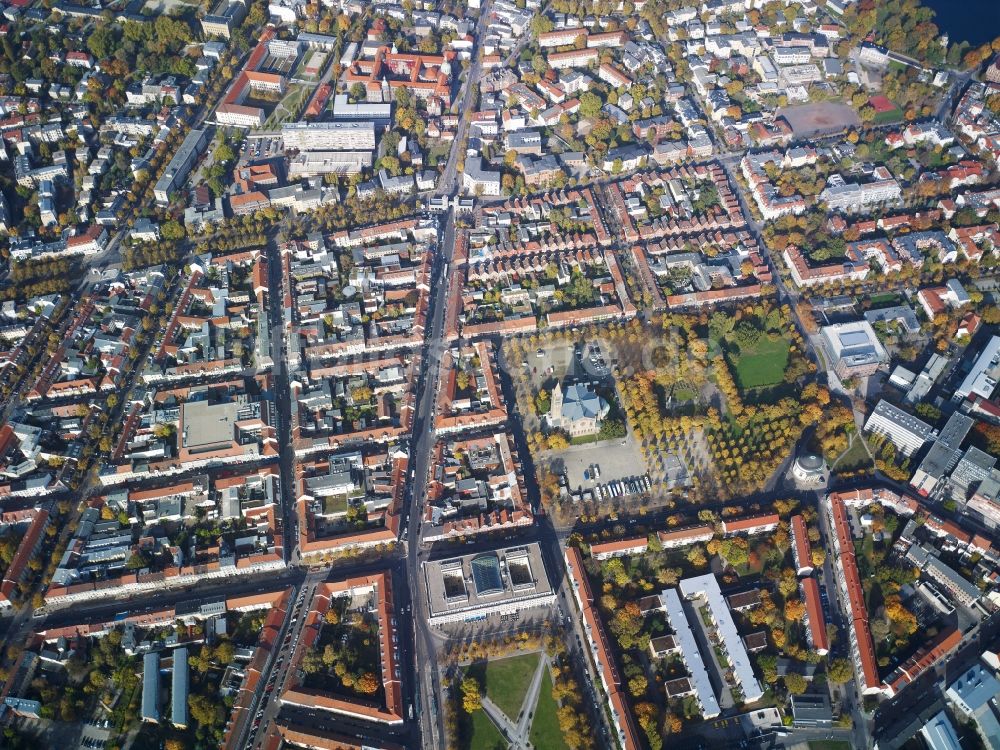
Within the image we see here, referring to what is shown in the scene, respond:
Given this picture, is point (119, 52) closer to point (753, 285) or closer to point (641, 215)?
point (641, 215)

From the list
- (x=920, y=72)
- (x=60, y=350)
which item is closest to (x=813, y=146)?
(x=920, y=72)

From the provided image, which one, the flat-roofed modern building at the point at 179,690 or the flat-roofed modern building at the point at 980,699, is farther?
the flat-roofed modern building at the point at 179,690

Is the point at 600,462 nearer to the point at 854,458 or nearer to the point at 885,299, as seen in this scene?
the point at 854,458

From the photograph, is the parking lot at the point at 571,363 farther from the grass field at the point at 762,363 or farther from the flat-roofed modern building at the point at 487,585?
the flat-roofed modern building at the point at 487,585

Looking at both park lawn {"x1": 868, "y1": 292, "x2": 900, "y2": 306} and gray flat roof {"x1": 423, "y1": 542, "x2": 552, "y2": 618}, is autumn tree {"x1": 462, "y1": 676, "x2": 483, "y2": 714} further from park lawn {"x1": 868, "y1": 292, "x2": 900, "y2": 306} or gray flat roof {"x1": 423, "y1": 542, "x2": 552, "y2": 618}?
park lawn {"x1": 868, "y1": 292, "x2": 900, "y2": 306}

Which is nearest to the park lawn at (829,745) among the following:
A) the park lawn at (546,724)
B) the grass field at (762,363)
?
the park lawn at (546,724)

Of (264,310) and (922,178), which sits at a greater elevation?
(922,178)
